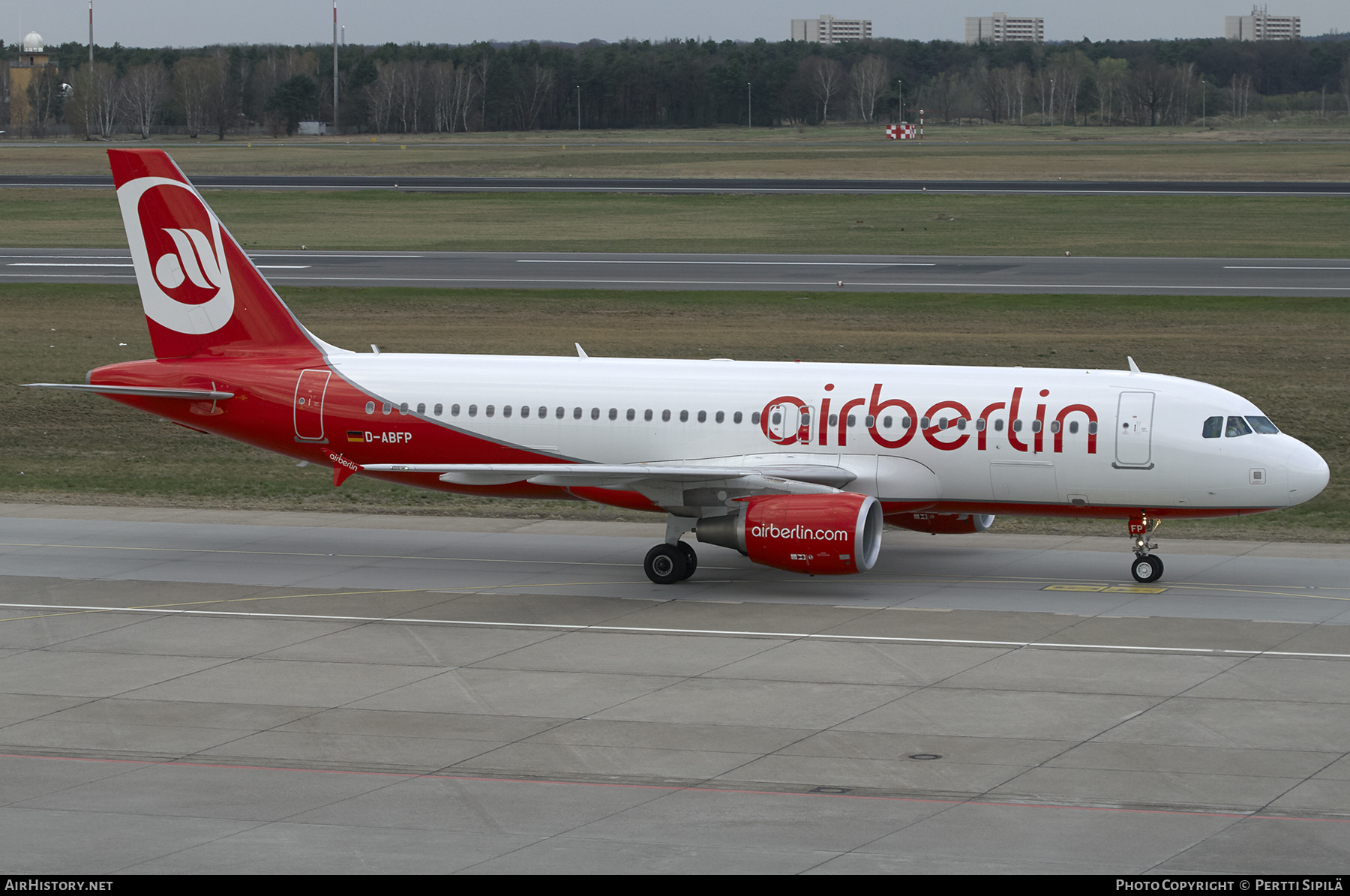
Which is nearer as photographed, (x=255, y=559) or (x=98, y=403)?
(x=255, y=559)

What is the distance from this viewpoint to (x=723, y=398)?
99.5 ft

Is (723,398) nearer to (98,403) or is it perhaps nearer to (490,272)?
(98,403)

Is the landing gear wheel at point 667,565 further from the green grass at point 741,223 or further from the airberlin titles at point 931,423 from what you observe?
the green grass at point 741,223

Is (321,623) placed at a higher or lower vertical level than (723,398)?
lower

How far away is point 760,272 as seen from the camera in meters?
71.0

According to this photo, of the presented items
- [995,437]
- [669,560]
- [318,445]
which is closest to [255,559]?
[318,445]

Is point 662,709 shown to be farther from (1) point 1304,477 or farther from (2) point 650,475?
(1) point 1304,477

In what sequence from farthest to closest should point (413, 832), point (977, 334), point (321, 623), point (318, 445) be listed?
point (977, 334) → point (318, 445) → point (321, 623) → point (413, 832)

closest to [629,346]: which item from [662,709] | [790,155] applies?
[662,709]

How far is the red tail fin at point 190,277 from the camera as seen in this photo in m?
32.6

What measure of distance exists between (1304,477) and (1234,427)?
4.68 ft

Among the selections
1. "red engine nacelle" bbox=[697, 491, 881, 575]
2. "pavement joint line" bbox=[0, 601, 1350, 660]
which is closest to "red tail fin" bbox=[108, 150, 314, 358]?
"pavement joint line" bbox=[0, 601, 1350, 660]

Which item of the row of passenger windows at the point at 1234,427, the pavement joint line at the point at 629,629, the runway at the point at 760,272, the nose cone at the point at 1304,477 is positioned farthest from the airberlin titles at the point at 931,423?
the runway at the point at 760,272

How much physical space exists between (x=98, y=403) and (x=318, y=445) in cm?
1929
